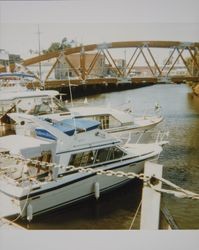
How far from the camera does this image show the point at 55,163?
7.65 metres

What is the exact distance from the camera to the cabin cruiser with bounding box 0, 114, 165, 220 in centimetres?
761

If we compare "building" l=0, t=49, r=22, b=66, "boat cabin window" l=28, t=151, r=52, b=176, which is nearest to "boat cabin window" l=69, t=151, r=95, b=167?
"boat cabin window" l=28, t=151, r=52, b=176

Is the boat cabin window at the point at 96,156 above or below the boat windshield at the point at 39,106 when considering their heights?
below

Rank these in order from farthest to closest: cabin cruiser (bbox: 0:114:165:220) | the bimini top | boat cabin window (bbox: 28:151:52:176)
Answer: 1. the bimini top
2. boat cabin window (bbox: 28:151:52:176)
3. cabin cruiser (bbox: 0:114:165:220)

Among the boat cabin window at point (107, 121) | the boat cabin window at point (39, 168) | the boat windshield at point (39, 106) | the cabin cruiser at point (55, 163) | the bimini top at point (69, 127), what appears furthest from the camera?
the boat cabin window at point (107, 121)

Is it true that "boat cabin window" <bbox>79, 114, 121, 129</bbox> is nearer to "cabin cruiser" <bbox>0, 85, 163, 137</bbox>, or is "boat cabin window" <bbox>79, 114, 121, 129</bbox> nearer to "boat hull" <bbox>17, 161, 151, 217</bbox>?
"cabin cruiser" <bbox>0, 85, 163, 137</bbox>

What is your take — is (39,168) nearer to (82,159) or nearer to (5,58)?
(82,159)

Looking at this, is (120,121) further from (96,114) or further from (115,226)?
(115,226)

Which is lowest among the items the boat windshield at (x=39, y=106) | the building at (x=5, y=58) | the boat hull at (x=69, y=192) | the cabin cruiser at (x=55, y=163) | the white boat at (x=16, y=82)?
the boat hull at (x=69, y=192)

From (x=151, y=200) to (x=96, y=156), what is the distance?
21.6ft

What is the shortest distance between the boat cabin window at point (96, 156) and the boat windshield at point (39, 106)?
9.18 feet

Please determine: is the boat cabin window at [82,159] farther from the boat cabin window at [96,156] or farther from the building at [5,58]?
the building at [5,58]

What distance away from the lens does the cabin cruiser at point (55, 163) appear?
7609mm

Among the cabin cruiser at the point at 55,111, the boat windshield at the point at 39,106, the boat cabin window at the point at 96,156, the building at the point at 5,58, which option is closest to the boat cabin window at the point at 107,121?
the cabin cruiser at the point at 55,111
